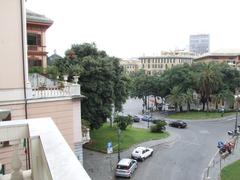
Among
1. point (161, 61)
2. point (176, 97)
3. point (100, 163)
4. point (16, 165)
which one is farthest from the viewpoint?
point (161, 61)

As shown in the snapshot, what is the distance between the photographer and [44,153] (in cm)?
259

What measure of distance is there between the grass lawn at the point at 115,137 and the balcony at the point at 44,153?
22.8 m

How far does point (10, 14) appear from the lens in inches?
462

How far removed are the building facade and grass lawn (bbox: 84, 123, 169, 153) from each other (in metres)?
8.67

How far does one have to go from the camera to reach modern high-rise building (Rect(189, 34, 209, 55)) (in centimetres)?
18312

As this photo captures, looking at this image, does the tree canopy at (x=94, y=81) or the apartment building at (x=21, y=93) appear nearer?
the apartment building at (x=21, y=93)

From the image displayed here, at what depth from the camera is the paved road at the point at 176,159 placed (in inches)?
824

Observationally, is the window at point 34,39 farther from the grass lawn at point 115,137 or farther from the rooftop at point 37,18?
the grass lawn at point 115,137

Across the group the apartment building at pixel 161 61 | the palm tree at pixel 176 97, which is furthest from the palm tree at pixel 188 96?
the apartment building at pixel 161 61

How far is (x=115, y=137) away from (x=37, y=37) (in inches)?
480

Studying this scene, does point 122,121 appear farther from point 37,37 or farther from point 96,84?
point 37,37

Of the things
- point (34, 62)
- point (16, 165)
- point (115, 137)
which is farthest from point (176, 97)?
point (16, 165)

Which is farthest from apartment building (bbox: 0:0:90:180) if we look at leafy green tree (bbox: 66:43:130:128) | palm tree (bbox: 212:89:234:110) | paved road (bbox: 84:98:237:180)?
palm tree (bbox: 212:89:234:110)

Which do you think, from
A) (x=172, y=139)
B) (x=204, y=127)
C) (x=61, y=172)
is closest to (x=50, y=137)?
(x=61, y=172)
